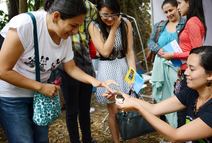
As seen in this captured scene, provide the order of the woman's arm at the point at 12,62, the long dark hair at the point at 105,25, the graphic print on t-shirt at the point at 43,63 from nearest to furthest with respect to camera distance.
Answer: the woman's arm at the point at 12,62, the graphic print on t-shirt at the point at 43,63, the long dark hair at the point at 105,25

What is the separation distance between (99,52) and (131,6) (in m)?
3.68

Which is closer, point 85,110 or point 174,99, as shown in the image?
point 174,99

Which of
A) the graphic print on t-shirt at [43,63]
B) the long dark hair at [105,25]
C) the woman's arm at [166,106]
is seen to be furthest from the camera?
the long dark hair at [105,25]

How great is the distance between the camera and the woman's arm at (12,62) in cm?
174

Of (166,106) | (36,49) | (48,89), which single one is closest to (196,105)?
(166,106)

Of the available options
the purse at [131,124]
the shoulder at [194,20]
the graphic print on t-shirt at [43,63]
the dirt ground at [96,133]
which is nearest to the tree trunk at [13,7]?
the dirt ground at [96,133]

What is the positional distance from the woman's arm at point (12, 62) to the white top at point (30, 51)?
35mm

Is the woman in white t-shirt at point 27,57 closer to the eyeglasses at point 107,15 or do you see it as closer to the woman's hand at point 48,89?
the woman's hand at point 48,89

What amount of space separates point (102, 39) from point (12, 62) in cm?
116

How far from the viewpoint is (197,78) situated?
6.34 ft

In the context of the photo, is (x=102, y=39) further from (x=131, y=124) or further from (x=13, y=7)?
(x=13, y=7)

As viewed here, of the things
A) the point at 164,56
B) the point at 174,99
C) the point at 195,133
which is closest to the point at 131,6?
the point at 164,56

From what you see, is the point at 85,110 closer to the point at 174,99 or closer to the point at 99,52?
the point at 99,52

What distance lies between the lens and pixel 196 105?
204 cm
